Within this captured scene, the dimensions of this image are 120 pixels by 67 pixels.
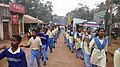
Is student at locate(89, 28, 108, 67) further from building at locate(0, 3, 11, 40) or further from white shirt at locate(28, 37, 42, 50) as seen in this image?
building at locate(0, 3, 11, 40)

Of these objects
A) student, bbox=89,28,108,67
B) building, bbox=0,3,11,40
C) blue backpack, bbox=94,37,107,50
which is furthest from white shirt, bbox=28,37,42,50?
building, bbox=0,3,11,40

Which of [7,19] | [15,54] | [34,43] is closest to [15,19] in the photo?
[7,19]

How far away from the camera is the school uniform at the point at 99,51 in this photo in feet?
20.3

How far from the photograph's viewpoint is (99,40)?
620 centimetres

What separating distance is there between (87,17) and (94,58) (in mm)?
49184

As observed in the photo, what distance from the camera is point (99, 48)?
6.26 metres

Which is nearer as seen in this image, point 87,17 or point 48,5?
point 87,17

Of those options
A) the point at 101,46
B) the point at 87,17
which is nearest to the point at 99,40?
the point at 101,46

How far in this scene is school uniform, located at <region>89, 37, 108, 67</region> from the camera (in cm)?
620

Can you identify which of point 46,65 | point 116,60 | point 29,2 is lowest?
point 46,65

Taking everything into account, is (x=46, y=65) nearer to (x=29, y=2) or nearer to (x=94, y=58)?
(x=94, y=58)

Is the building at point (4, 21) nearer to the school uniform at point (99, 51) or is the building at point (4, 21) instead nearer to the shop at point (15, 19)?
the shop at point (15, 19)

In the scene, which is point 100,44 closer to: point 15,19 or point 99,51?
point 99,51

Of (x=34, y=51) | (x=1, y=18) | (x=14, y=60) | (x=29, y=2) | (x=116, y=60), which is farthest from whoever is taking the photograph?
(x=29, y=2)
